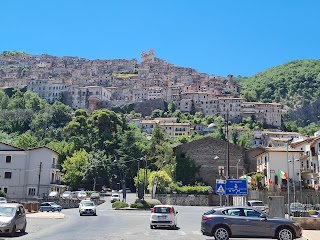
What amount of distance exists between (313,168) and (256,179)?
8487 mm

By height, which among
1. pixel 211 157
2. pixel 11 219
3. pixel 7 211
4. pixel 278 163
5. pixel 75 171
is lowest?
pixel 11 219

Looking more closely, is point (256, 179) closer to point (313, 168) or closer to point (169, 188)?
point (313, 168)

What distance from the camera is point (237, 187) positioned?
78.8 feet

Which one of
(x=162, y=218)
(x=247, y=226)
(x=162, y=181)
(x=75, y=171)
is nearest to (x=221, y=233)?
(x=247, y=226)

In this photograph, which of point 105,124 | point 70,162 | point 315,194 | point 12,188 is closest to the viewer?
point 315,194

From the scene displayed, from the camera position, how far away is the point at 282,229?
53.7 ft

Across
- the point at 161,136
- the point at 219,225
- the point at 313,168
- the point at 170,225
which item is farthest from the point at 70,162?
the point at 219,225

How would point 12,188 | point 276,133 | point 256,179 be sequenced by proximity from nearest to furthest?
point 256,179 < point 12,188 < point 276,133

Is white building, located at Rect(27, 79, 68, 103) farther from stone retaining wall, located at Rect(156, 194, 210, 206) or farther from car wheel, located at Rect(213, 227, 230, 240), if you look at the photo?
car wheel, located at Rect(213, 227, 230, 240)

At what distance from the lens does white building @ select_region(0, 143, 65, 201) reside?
206 feet

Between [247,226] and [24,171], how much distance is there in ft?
176

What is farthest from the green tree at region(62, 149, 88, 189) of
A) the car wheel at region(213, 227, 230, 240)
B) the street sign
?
the car wheel at region(213, 227, 230, 240)

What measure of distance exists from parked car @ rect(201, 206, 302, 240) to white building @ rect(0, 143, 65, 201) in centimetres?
4884

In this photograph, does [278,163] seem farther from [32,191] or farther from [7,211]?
[7,211]
